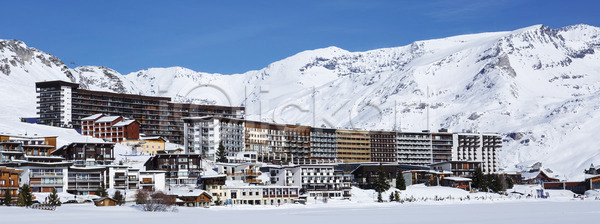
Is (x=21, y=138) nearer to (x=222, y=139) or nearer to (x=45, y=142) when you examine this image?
(x=45, y=142)

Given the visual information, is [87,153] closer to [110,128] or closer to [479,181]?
[110,128]

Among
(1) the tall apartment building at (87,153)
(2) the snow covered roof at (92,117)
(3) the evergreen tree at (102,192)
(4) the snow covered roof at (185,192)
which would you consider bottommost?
(4) the snow covered roof at (185,192)

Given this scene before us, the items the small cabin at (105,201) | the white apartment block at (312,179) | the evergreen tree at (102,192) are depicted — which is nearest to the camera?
the small cabin at (105,201)

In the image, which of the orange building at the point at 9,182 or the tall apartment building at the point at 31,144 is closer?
the orange building at the point at 9,182

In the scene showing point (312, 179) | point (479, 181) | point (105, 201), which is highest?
point (312, 179)

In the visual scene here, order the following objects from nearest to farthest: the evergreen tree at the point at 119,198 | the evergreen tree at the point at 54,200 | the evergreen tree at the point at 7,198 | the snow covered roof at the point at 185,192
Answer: the evergreen tree at the point at 54,200 < the evergreen tree at the point at 7,198 < the evergreen tree at the point at 119,198 < the snow covered roof at the point at 185,192

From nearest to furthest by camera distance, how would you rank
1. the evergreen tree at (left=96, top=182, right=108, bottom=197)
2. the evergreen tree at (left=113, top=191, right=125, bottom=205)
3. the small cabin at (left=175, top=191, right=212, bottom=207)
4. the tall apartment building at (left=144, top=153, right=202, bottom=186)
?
the evergreen tree at (left=113, top=191, right=125, bottom=205) < the evergreen tree at (left=96, top=182, right=108, bottom=197) < the small cabin at (left=175, top=191, right=212, bottom=207) < the tall apartment building at (left=144, top=153, right=202, bottom=186)

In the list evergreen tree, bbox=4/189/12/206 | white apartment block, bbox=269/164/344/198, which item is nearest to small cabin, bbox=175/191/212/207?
evergreen tree, bbox=4/189/12/206

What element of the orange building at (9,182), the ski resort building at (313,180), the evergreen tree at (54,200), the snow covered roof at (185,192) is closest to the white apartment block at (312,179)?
the ski resort building at (313,180)

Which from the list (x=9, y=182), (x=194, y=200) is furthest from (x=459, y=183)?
(x=9, y=182)

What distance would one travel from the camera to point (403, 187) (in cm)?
15862

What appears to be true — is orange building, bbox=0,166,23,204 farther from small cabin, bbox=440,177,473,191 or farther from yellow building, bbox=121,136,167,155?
small cabin, bbox=440,177,473,191

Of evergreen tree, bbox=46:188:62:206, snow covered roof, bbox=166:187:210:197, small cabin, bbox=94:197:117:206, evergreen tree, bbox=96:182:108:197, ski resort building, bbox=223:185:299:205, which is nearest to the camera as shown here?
evergreen tree, bbox=46:188:62:206

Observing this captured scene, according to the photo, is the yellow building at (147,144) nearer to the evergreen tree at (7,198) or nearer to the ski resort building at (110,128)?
the ski resort building at (110,128)
